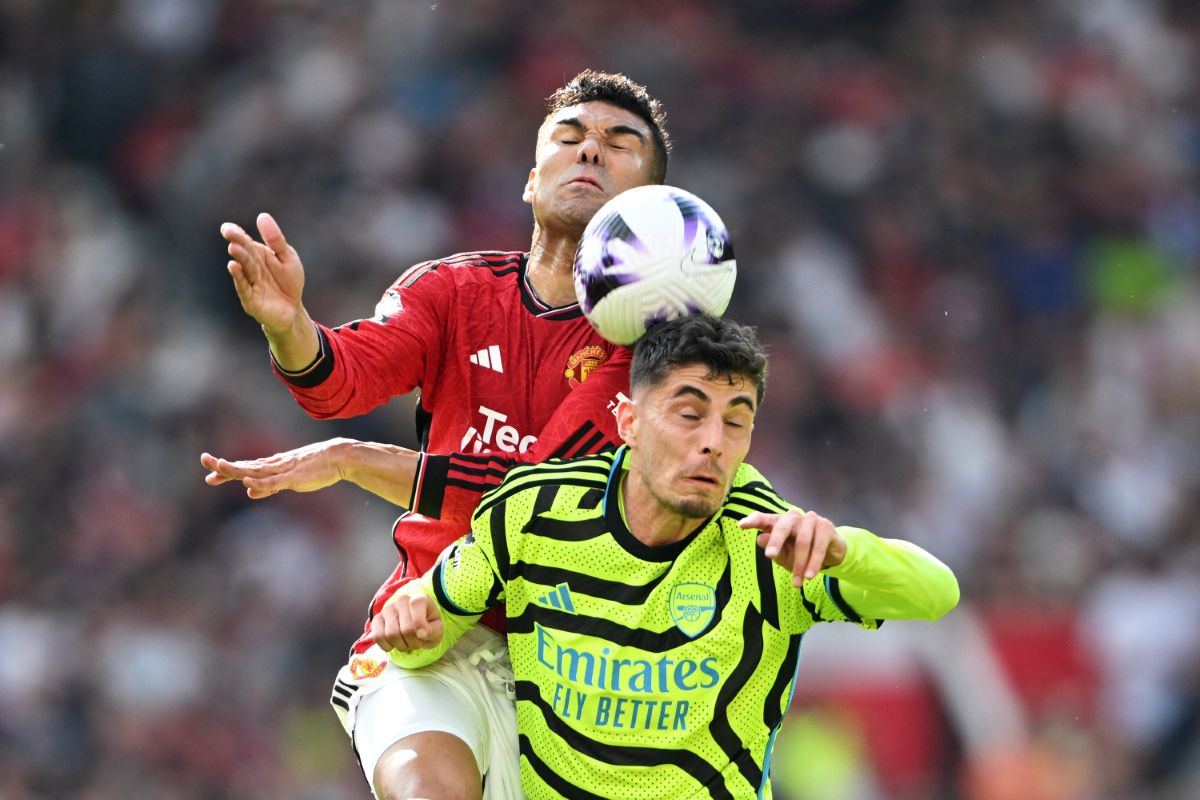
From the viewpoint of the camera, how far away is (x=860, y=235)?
12.1 m

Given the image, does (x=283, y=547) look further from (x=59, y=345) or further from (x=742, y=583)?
(x=742, y=583)

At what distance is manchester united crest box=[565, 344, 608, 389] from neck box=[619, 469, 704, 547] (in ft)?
1.68

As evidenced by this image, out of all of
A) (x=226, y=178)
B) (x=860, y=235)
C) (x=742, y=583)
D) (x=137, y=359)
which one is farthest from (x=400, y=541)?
(x=860, y=235)

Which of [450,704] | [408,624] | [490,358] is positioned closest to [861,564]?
[408,624]

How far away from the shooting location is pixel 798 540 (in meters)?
3.68

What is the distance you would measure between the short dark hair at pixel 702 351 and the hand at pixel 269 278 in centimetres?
86

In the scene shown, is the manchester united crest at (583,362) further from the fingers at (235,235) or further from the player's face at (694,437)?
the fingers at (235,235)

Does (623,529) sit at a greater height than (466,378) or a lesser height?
lesser

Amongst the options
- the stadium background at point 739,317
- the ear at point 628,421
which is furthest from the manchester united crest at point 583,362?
the stadium background at point 739,317

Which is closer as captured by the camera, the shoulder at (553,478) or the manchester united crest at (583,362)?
the shoulder at (553,478)

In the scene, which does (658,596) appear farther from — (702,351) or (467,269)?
(467,269)

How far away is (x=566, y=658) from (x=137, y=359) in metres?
7.03

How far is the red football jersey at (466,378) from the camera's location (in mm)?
4484

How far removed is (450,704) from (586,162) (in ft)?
4.92
